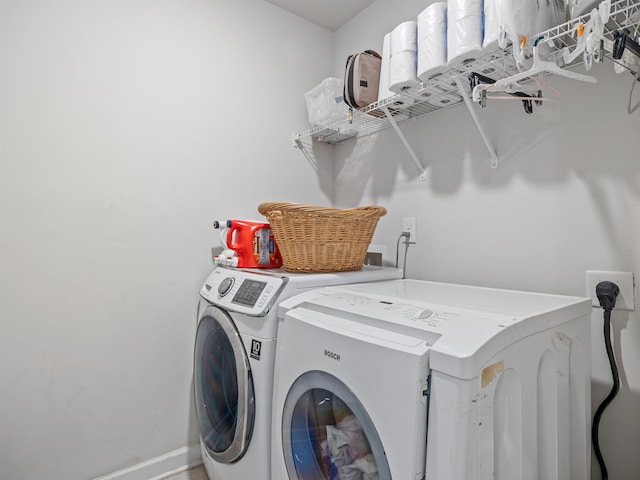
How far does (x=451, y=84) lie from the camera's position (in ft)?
4.45

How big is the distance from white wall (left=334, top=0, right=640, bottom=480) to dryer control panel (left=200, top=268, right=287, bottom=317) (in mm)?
808

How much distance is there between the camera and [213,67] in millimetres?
1782

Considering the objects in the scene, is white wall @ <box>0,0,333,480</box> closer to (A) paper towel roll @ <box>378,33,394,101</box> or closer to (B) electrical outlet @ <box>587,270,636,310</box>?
(A) paper towel roll @ <box>378,33,394,101</box>

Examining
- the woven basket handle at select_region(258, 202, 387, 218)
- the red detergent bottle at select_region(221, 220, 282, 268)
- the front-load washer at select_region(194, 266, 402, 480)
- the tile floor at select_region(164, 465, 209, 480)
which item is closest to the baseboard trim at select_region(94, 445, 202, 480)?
the tile floor at select_region(164, 465, 209, 480)

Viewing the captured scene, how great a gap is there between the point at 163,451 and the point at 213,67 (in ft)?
6.07

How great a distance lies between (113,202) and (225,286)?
0.62 metres

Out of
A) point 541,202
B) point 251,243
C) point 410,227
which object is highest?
point 541,202

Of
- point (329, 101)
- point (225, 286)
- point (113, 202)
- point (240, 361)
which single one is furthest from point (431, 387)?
point (329, 101)

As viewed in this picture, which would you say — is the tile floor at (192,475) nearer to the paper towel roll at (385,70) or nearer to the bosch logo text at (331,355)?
the bosch logo text at (331,355)

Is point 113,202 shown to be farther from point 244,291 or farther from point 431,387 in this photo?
point 431,387

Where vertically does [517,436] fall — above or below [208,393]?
above

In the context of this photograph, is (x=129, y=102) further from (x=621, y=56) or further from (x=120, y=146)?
(x=621, y=56)

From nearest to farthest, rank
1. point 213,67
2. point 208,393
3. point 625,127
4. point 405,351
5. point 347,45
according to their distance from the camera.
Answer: point 405,351, point 625,127, point 208,393, point 213,67, point 347,45

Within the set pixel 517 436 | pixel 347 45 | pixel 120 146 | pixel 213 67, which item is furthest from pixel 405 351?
pixel 347 45
